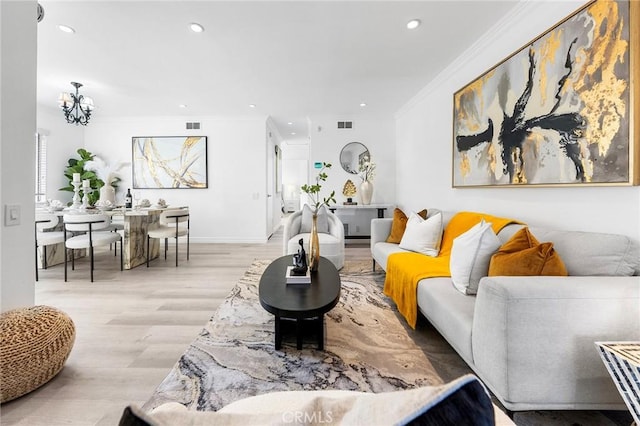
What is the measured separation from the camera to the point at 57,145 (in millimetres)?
5418

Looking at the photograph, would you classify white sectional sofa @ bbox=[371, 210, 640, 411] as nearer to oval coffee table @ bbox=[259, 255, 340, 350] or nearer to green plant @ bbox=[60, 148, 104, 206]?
oval coffee table @ bbox=[259, 255, 340, 350]

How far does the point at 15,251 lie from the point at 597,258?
3.33m

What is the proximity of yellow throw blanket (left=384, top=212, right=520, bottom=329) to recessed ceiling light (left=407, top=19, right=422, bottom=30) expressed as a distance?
187 cm

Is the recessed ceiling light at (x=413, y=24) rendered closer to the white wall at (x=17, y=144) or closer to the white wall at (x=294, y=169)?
the white wall at (x=17, y=144)

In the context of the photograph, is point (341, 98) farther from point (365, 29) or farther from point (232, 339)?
point (232, 339)

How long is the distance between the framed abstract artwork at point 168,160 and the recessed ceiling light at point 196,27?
338 cm

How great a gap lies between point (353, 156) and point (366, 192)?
92 centimetres

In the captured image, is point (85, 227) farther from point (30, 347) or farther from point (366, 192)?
point (366, 192)

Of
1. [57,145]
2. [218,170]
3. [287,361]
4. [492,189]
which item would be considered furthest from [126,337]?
[57,145]

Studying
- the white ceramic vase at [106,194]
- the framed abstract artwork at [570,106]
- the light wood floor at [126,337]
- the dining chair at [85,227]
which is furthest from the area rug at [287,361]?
the white ceramic vase at [106,194]

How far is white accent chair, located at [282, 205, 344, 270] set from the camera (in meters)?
3.53

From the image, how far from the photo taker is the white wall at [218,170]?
584cm

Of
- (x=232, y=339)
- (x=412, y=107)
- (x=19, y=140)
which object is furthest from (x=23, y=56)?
(x=412, y=107)

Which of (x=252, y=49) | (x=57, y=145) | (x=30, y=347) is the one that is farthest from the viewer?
(x=57, y=145)
